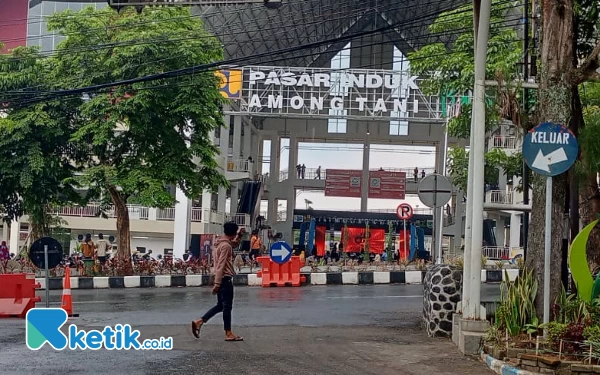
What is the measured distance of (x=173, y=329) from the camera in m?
11.8

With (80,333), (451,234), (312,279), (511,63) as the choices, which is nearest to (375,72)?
(451,234)

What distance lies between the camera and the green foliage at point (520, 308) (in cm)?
921

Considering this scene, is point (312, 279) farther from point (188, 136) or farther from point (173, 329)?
point (173, 329)

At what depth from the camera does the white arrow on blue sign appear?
21031 millimetres

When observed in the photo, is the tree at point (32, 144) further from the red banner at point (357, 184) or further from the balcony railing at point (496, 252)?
the red banner at point (357, 184)

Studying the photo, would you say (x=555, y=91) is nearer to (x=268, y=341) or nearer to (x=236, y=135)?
(x=268, y=341)

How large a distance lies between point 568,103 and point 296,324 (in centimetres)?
551

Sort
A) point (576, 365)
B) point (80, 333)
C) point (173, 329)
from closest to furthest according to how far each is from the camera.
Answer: point (576, 365)
point (80, 333)
point (173, 329)

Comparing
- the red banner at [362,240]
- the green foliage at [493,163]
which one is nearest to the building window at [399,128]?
the red banner at [362,240]

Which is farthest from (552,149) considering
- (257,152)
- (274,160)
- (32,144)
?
(274,160)

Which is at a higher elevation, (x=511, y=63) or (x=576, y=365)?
(x=511, y=63)

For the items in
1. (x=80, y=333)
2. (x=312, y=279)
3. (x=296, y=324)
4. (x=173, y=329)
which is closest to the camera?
(x=80, y=333)

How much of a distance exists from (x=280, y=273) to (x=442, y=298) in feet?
36.0

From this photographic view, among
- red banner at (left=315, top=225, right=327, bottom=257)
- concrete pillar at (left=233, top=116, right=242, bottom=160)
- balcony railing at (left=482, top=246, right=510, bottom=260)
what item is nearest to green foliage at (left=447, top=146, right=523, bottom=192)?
balcony railing at (left=482, top=246, right=510, bottom=260)
